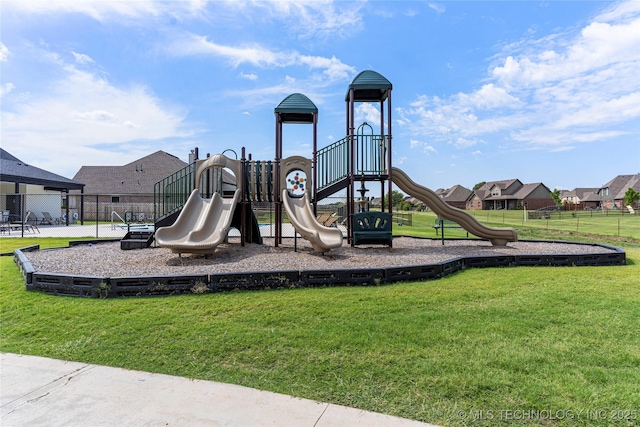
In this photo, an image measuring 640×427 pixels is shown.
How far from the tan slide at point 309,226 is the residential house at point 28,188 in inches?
857

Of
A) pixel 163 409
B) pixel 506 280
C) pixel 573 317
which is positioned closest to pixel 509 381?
pixel 573 317

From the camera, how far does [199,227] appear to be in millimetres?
8422

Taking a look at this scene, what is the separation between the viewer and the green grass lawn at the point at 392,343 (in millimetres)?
2607

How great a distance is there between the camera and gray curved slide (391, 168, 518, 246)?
11094 millimetres

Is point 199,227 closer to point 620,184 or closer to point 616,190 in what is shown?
point 616,190

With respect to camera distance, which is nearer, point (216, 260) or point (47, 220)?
point (216, 260)

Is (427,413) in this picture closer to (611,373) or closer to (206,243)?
(611,373)

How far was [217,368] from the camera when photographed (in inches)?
123

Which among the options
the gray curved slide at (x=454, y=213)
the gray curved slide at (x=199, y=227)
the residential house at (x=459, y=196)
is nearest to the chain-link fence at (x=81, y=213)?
the gray curved slide at (x=454, y=213)

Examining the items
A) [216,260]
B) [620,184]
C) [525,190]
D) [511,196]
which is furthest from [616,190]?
[216,260]

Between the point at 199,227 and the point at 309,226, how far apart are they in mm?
2784

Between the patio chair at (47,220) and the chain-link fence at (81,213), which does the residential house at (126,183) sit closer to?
the chain-link fence at (81,213)

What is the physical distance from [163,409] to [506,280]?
5987 mm

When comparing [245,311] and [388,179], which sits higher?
[388,179]
